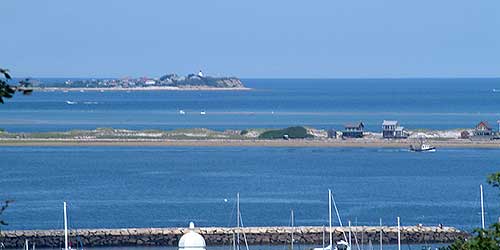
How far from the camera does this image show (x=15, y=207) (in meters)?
37.5

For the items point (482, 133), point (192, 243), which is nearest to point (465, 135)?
point (482, 133)

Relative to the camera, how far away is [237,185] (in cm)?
4584

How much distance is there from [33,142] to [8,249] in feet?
138

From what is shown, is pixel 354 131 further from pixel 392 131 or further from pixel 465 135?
pixel 465 135

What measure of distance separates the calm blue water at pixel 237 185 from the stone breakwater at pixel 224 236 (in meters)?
2.43

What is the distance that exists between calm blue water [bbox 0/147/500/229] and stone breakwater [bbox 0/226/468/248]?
2.43m

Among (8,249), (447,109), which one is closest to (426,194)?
(8,249)

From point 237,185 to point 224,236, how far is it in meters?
15.7

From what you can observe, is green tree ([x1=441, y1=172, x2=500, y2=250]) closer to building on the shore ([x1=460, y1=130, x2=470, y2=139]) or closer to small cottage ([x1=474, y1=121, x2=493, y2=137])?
small cottage ([x1=474, y1=121, x2=493, y2=137])

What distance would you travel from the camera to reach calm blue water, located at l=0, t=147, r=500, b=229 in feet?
116

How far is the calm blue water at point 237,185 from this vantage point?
3544 centimetres

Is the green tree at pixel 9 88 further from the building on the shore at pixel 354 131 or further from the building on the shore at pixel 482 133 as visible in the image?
the building on the shore at pixel 354 131

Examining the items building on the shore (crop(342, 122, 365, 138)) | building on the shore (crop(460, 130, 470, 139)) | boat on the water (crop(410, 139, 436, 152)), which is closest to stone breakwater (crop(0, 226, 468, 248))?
boat on the water (crop(410, 139, 436, 152))

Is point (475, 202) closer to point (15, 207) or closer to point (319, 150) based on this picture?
point (15, 207)
